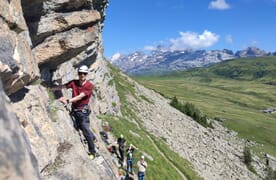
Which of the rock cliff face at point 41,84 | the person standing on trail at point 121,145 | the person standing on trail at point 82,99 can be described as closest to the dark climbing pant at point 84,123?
the person standing on trail at point 82,99

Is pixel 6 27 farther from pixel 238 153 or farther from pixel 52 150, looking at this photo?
pixel 238 153

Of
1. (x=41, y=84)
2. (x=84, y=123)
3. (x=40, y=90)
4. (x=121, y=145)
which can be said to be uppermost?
(x=40, y=90)

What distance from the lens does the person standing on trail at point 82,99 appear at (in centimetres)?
1673

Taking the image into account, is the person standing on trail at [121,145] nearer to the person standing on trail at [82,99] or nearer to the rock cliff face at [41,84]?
the rock cliff face at [41,84]

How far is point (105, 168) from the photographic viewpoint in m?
19.4

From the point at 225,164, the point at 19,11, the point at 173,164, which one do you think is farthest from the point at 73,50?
the point at 225,164

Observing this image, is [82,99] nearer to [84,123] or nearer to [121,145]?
[84,123]

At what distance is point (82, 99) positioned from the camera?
17266 mm

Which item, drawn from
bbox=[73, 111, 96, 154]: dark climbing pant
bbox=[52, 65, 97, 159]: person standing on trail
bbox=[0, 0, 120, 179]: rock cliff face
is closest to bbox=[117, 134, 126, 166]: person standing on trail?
bbox=[0, 0, 120, 179]: rock cliff face

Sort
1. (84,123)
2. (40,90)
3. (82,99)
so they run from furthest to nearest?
(40,90), (84,123), (82,99)

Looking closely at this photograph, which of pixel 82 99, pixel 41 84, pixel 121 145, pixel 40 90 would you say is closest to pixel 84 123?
pixel 82 99

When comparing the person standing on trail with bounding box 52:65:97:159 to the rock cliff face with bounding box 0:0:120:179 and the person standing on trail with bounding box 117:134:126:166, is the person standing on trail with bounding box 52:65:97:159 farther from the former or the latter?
the person standing on trail with bounding box 117:134:126:166

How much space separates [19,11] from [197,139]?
65494 millimetres

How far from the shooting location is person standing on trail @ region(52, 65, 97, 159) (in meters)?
16.7
